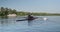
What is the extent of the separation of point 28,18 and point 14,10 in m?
2.61

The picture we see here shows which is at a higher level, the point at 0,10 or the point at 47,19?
the point at 0,10

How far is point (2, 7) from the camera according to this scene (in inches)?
369

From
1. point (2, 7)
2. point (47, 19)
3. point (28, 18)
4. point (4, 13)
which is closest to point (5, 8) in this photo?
point (2, 7)

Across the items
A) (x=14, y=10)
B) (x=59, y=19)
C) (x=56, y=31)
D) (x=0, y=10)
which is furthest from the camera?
(x=59, y=19)

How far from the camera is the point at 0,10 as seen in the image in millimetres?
10141

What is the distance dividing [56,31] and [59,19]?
471 cm

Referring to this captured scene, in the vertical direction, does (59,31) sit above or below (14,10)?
below

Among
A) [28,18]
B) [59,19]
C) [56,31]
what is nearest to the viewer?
[56,31]

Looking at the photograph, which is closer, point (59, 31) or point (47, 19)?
point (59, 31)

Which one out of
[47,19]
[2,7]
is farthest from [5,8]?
[47,19]

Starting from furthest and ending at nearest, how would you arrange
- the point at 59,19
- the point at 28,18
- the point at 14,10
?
the point at 28,18 → the point at 59,19 → the point at 14,10

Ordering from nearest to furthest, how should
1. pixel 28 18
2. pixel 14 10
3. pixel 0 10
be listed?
pixel 14 10
pixel 0 10
pixel 28 18

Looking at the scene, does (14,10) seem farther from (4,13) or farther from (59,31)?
(59,31)

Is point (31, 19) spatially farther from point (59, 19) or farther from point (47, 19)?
point (59, 19)
